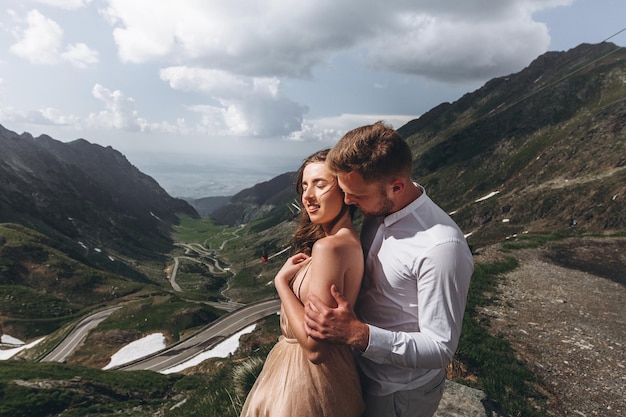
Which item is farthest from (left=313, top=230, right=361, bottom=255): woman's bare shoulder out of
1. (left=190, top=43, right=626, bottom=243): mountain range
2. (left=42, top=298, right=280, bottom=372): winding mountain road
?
(left=190, top=43, right=626, bottom=243): mountain range

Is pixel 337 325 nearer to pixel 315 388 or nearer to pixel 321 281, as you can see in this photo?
pixel 321 281

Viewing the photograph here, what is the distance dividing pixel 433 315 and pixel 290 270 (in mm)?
1553

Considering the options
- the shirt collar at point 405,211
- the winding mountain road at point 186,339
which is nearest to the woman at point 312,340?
the shirt collar at point 405,211

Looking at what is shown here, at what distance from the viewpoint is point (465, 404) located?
25.9 feet

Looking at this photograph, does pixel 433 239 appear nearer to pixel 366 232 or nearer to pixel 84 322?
pixel 366 232

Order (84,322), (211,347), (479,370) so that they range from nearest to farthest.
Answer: (479,370)
(211,347)
(84,322)

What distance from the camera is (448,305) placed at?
11.0 feet

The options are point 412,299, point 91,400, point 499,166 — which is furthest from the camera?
point 499,166

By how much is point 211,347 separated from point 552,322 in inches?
2437

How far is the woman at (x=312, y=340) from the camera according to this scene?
3568mm

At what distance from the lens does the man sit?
132 inches

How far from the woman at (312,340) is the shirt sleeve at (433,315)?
1.72 feet

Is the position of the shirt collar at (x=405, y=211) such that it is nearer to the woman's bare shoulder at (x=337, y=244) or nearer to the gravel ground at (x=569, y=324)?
the woman's bare shoulder at (x=337, y=244)

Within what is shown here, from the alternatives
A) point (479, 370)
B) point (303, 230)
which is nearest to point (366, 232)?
point (303, 230)
